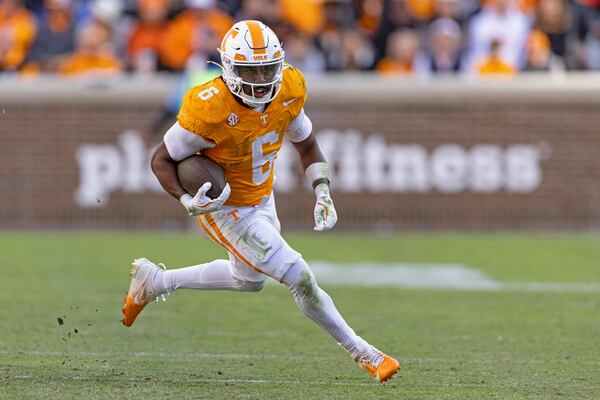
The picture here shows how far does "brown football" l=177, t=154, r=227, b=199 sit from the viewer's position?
250 inches

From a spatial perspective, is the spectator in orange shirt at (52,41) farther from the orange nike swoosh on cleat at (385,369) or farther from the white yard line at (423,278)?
the orange nike swoosh on cleat at (385,369)

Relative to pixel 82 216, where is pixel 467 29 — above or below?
above

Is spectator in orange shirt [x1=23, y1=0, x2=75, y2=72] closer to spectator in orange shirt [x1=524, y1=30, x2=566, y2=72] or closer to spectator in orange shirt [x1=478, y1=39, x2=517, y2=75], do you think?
spectator in orange shirt [x1=478, y1=39, x2=517, y2=75]

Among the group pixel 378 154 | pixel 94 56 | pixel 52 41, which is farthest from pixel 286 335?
pixel 52 41

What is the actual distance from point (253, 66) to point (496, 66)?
29.7 ft

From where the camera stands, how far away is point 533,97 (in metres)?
14.6

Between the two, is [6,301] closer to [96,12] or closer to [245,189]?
[245,189]

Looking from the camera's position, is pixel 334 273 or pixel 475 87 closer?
pixel 334 273

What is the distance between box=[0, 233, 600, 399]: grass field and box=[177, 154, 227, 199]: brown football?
0.92 m

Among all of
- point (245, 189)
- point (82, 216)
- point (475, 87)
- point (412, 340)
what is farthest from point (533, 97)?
point (245, 189)

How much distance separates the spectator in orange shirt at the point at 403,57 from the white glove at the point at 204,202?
892 cm

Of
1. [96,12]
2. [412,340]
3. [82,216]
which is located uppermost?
[96,12]

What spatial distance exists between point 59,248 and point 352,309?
4.80 meters

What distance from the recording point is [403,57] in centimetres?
1507
